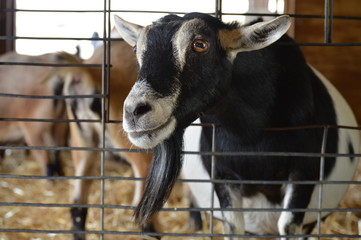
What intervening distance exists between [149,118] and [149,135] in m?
0.08

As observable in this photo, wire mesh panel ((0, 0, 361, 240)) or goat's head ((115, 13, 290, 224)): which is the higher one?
goat's head ((115, 13, 290, 224))

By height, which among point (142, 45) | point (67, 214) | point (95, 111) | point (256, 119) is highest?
point (142, 45)

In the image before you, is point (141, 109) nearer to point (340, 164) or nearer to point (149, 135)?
point (149, 135)

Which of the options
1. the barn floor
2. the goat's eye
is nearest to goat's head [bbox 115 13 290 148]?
the goat's eye

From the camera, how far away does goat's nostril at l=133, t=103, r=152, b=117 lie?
2102 mm

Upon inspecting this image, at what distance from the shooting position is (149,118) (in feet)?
6.98

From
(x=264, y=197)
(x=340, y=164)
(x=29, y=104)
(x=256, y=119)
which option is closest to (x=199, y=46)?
(x=256, y=119)

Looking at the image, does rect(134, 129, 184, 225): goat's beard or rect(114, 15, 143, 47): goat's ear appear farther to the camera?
rect(114, 15, 143, 47): goat's ear

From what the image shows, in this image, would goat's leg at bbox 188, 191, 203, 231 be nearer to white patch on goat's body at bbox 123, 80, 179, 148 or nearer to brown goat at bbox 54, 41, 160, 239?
brown goat at bbox 54, 41, 160, 239

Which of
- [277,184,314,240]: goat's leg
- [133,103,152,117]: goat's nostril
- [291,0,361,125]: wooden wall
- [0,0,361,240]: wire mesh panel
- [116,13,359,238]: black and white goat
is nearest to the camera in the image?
[133,103,152,117]: goat's nostril

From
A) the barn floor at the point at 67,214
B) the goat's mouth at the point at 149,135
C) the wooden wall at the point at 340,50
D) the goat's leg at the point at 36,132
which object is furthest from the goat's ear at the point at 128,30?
the goat's leg at the point at 36,132

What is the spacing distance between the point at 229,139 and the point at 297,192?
0.43 metres

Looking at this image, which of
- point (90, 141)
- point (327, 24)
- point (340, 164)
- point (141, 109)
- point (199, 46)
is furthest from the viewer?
point (90, 141)

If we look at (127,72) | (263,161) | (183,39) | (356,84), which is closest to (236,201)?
(263,161)
